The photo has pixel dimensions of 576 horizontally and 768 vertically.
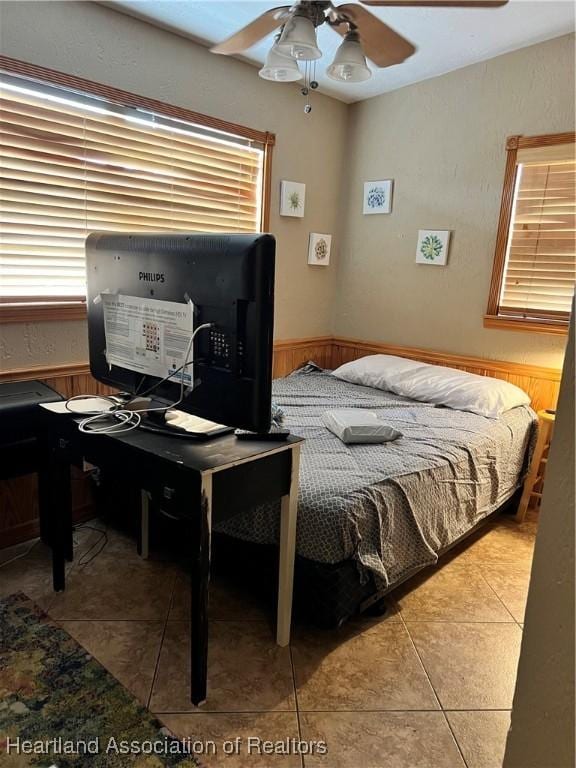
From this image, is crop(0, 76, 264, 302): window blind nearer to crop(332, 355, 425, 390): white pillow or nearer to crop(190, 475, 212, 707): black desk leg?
crop(332, 355, 425, 390): white pillow

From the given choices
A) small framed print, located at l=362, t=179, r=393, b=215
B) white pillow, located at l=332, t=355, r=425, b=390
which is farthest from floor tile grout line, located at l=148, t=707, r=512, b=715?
small framed print, located at l=362, t=179, r=393, b=215

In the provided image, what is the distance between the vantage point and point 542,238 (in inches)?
121

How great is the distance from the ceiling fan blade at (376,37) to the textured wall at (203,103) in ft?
3.93

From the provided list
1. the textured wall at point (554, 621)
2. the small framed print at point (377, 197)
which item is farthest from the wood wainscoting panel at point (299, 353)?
the textured wall at point (554, 621)

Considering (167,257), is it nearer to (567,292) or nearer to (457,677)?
(457,677)

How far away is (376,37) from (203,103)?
4.40ft

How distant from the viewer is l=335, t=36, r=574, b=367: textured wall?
3037mm

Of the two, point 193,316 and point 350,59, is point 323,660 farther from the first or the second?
point 350,59

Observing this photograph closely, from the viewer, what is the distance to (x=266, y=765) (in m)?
1.44

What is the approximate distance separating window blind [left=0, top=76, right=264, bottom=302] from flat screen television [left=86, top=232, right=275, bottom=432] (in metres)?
0.80

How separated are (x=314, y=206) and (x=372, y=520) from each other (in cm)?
261

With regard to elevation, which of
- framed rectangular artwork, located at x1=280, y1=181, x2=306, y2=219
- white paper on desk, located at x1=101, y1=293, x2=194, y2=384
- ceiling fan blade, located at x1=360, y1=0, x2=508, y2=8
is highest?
ceiling fan blade, located at x1=360, y1=0, x2=508, y2=8

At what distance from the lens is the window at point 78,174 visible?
237cm

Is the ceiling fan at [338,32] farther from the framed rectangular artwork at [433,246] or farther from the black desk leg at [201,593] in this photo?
the black desk leg at [201,593]
